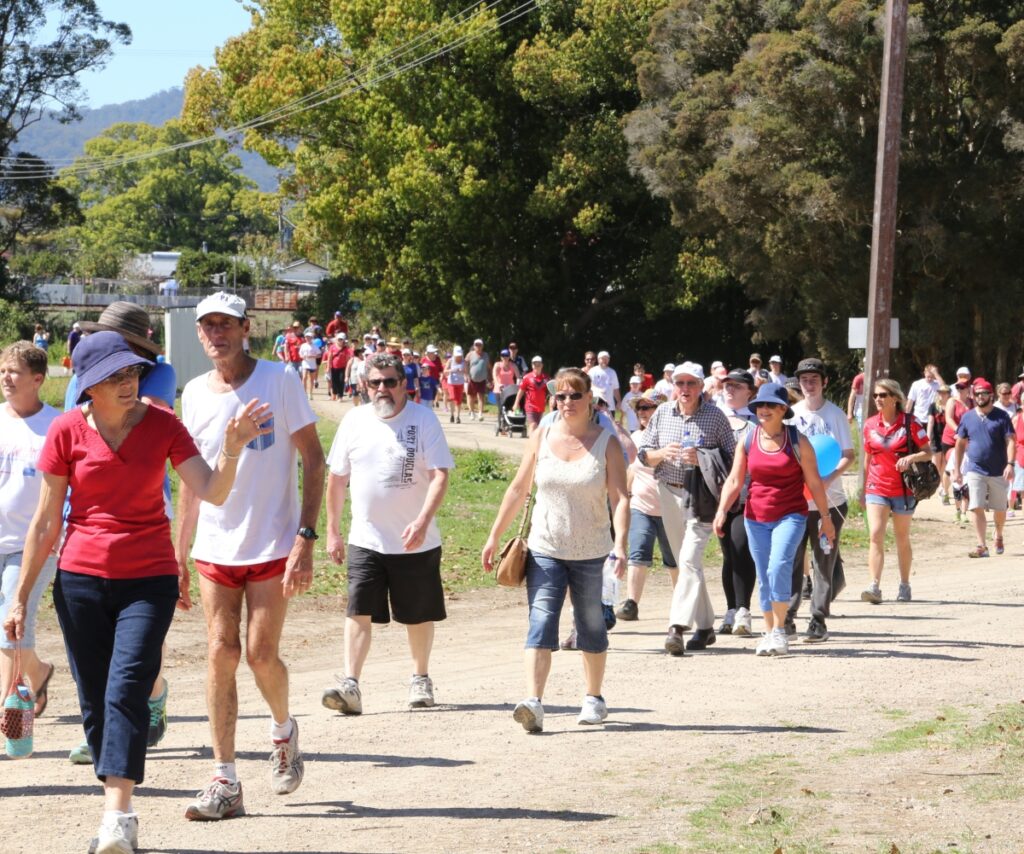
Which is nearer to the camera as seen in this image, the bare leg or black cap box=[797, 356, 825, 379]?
the bare leg

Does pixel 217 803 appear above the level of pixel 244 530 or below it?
below

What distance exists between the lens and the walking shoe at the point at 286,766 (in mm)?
6754

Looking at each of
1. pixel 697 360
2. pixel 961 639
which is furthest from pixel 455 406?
pixel 961 639

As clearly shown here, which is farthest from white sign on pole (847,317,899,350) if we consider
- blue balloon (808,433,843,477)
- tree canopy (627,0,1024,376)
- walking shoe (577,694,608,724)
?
walking shoe (577,694,608,724)

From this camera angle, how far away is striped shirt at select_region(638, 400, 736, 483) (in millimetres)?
11438

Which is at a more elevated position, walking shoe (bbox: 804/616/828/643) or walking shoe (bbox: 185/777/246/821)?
walking shoe (bbox: 185/777/246/821)

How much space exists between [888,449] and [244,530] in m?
8.23

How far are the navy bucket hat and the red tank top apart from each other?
A: 5.91 metres

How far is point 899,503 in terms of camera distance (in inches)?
537

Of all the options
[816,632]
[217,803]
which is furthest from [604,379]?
[217,803]

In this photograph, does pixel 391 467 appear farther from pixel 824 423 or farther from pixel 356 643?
pixel 824 423

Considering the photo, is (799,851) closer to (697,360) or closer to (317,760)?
(317,760)

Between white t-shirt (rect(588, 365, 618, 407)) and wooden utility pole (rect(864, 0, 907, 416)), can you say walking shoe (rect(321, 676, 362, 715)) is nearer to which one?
wooden utility pole (rect(864, 0, 907, 416))

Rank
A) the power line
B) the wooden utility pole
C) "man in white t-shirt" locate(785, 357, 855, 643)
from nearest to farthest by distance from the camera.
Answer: "man in white t-shirt" locate(785, 357, 855, 643)
the wooden utility pole
the power line
